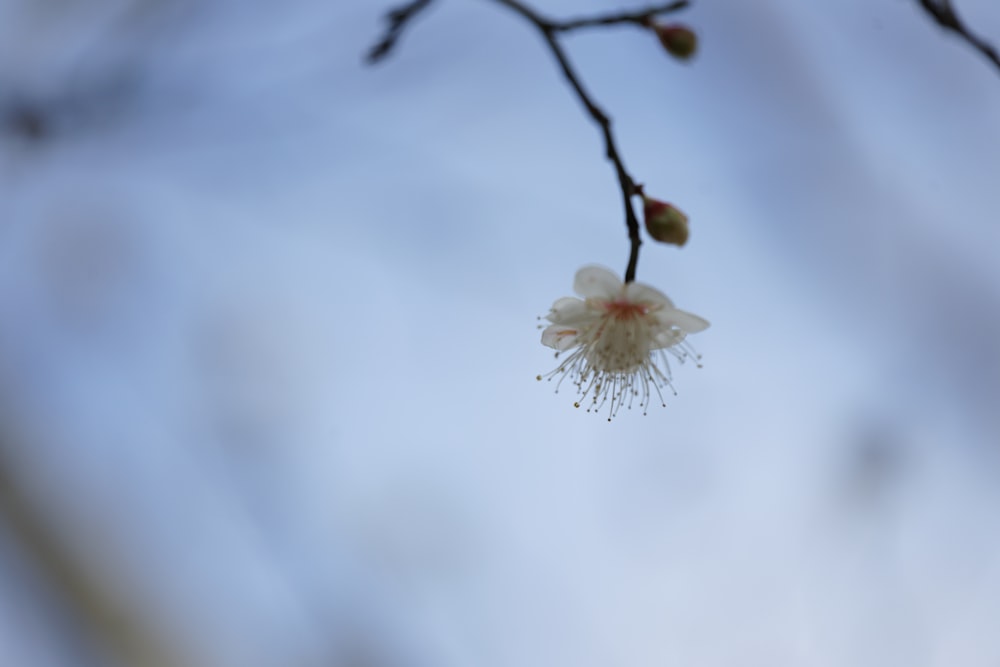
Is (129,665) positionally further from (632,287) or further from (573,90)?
(573,90)

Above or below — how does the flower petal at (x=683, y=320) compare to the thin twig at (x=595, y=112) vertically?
below

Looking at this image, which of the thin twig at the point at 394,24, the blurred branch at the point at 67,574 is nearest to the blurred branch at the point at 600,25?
the thin twig at the point at 394,24

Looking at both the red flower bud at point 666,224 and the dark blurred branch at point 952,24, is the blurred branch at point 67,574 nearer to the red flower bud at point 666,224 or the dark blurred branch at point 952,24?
the red flower bud at point 666,224

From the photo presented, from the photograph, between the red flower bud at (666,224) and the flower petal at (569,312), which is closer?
the red flower bud at (666,224)

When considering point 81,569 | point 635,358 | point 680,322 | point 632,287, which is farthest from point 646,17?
point 81,569

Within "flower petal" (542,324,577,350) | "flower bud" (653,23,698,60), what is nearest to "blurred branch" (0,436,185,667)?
"flower petal" (542,324,577,350)
